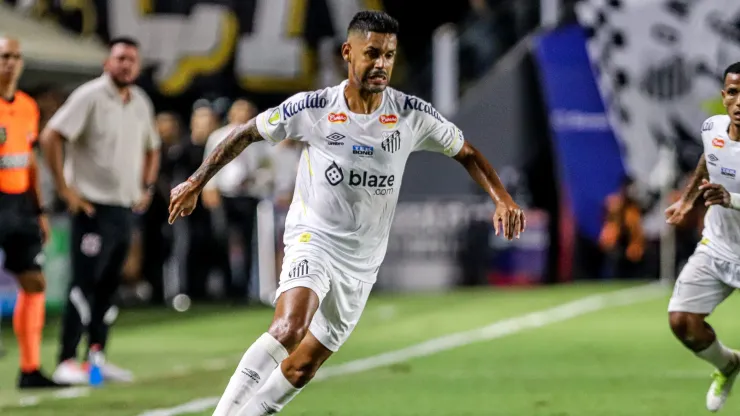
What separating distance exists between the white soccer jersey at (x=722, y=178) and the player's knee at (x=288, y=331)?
3.00m

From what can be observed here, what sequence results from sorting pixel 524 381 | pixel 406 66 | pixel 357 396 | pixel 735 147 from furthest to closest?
pixel 406 66, pixel 524 381, pixel 357 396, pixel 735 147

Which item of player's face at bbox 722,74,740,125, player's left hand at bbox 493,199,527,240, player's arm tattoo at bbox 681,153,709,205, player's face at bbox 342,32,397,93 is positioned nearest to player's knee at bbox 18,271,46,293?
player's face at bbox 342,32,397,93

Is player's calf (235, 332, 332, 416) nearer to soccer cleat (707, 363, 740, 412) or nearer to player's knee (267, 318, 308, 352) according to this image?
player's knee (267, 318, 308, 352)

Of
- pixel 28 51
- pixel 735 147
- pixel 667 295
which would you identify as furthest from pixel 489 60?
pixel 735 147

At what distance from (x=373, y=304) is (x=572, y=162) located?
5492mm

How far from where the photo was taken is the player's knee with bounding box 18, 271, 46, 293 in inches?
411

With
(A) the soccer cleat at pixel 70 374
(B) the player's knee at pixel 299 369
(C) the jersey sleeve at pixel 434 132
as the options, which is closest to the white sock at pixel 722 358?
(C) the jersey sleeve at pixel 434 132

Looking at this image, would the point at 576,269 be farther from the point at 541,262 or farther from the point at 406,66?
the point at 406,66

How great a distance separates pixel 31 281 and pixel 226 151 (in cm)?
392

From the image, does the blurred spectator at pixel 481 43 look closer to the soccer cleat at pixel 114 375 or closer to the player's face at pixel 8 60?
the soccer cleat at pixel 114 375

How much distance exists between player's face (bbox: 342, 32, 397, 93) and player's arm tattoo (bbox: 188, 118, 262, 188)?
60 centimetres

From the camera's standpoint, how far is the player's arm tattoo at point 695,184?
836 centimetres

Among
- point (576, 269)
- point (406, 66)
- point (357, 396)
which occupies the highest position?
point (406, 66)

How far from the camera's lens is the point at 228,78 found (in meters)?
25.2
